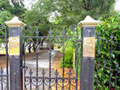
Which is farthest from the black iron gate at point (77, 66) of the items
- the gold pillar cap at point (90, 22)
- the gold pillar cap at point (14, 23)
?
the gold pillar cap at point (14, 23)

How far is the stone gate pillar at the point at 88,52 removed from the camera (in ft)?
6.82

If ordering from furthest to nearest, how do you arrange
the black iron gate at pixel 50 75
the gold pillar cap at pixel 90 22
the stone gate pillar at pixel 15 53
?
the black iron gate at pixel 50 75
the stone gate pillar at pixel 15 53
the gold pillar cap at pixel 90 22

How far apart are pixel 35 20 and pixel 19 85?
6733mm

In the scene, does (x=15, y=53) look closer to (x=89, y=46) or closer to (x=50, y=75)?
(x=50, y=75)

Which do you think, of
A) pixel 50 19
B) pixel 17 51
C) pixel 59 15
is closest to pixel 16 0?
pixel 50 19

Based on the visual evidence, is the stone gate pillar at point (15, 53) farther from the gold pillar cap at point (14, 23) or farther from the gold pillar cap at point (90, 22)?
the gold pillar cap at point (90, 22)

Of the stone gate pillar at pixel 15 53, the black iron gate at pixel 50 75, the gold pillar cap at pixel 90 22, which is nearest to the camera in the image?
the gold pillar cap at pixel 90 22

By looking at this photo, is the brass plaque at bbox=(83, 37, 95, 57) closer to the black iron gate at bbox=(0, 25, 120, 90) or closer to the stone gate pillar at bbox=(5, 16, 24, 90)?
the black iron gate at bbox=(0, 25, 120, 90)

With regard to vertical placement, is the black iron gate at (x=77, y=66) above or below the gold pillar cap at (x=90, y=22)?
below

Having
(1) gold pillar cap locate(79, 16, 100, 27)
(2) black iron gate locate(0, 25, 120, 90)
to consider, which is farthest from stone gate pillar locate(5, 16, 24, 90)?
(1) gold pillar cap locate(79, 16, 100, 27)

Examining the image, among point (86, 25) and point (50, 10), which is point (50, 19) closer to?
point (50, 10)

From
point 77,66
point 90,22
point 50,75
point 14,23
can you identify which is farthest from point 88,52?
point 14,23

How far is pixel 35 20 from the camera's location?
8.18 metres

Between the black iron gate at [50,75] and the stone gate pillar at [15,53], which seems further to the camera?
the black iron gate at [50,75]
